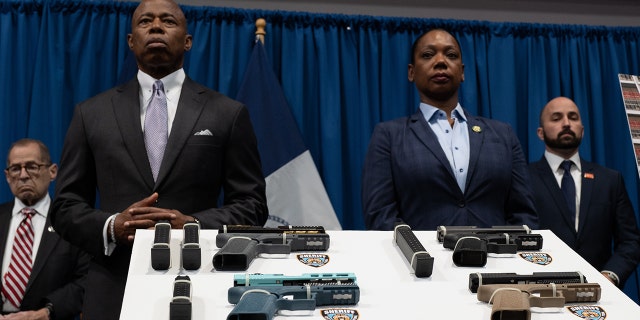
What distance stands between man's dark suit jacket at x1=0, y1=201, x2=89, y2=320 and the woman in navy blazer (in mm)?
1808

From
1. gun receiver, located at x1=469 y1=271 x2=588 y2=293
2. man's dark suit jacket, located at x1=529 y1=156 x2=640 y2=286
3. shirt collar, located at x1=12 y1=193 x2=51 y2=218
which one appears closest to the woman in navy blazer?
gun receiver, located at x1=469 y1=271 x2=588 y2=293

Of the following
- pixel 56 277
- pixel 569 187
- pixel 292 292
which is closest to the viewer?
pixel 292 292

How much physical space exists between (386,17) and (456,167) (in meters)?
2.63

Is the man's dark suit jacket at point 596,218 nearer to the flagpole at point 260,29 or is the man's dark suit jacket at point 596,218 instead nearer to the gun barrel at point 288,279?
the flagpole at point 260,29

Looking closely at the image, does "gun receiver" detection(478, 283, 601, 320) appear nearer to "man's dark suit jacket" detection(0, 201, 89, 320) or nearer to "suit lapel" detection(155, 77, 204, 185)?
"suit lapel" detection(155, 77, 204, 185)

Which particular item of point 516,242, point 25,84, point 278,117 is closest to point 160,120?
point 516,242

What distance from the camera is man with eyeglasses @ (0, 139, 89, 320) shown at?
4.28 m

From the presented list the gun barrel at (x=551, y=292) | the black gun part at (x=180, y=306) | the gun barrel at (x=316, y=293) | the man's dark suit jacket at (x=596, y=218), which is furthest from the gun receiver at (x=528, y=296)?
the man's dark suit jacket at (x=596, y=218)

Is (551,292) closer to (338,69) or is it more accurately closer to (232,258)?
(232,258)

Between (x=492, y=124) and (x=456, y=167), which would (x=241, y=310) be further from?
(x=492, y=124)

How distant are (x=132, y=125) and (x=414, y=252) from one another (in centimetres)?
124

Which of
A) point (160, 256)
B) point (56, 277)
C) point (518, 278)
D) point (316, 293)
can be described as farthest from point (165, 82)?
point (56, 277)

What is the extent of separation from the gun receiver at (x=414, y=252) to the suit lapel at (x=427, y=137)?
893 millimetres

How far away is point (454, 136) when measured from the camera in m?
3.45
